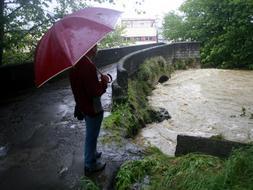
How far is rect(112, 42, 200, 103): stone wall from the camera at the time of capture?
8803mm

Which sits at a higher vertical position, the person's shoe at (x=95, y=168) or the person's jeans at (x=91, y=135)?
the person's jeans at (x=91, y=135)

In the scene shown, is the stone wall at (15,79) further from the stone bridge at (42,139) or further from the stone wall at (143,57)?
the stone wall at (143,57)

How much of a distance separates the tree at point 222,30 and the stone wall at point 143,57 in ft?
5.79

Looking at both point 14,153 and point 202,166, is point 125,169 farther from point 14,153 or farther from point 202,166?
point 14,153

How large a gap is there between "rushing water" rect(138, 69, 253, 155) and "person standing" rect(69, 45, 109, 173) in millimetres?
3547

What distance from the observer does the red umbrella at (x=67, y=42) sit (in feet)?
12.7

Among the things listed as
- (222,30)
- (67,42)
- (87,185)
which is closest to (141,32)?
(222,30)

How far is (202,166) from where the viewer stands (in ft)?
15.3

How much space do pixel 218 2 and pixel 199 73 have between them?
21.7ft

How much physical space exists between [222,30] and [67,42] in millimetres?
23567

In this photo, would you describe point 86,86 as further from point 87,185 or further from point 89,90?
point 87,185

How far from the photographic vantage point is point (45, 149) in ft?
20.1

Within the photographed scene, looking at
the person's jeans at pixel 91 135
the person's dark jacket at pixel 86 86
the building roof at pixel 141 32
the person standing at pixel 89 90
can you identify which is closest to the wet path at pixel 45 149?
the person's jeans at pixel 91 135

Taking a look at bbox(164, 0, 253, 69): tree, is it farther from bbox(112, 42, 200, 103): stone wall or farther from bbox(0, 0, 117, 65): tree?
bbox(0, 0, 117, 65): tree
